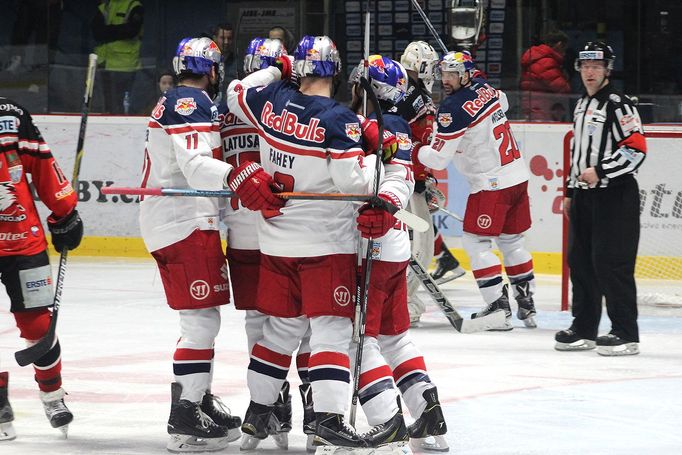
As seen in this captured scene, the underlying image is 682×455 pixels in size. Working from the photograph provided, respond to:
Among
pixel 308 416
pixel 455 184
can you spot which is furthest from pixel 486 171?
pixel 308 416

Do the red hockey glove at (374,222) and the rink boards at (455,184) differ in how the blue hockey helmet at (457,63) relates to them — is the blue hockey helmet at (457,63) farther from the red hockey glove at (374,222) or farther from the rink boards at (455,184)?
the red hockey glove at (374,222)

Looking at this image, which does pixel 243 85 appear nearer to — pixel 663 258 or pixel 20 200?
pixel 20 200

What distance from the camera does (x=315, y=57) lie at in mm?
4164

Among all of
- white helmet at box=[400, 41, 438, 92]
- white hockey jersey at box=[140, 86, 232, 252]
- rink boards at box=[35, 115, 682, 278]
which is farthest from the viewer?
rink boards at box=[35, 115, 682, 278]

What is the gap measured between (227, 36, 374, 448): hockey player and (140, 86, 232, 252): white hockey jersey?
0.14 meters

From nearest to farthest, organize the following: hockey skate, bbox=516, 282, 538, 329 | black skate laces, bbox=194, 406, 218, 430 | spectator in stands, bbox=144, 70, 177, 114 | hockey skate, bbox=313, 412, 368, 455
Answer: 1. hockey skate, bbox=313, 412, 368, 455
2. black skate laces, bbox=194, 406, 218, 430
3. hockey skate, bbox=516, 282, 538, 329
4. spectator in stands, bbox=144, 70, 177, 114

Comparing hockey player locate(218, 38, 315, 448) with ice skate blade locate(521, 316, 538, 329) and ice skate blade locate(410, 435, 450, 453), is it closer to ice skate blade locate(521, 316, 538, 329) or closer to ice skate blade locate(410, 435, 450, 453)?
ice skate blade locate(410, 435, 450, 453)

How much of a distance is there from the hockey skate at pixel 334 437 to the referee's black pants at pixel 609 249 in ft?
8.55

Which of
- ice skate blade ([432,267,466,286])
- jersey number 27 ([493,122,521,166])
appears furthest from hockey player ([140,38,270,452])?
ice skate blade ([432,267,466,286])

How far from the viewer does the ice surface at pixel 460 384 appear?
4.60 metres

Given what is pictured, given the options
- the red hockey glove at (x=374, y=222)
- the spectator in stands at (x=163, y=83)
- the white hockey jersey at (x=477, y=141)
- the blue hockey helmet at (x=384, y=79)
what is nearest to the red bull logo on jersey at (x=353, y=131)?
the red hockey glove at (x=374, y=222)

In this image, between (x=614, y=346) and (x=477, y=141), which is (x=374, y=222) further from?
(x=477, y=141)

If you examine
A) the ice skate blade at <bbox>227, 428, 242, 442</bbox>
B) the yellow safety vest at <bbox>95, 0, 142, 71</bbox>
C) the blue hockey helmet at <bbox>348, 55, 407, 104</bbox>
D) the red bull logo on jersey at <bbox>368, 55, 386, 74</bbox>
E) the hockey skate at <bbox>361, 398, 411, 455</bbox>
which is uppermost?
the yellow safety vest at <bbox>95, 0, 142, 71</bbox>

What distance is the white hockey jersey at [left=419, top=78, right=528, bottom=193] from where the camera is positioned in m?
7.09
